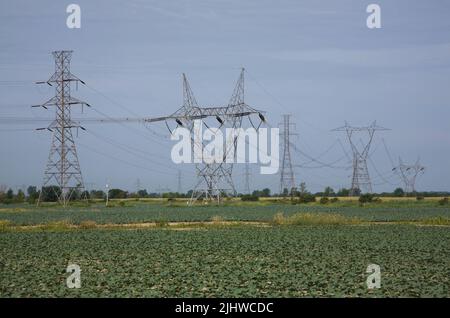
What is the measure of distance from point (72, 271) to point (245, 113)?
192 feet

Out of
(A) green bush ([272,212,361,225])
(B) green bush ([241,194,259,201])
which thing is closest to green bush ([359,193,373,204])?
(B) green bush ([241,194,259,201])

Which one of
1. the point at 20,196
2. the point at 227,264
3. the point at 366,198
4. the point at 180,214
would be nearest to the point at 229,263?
the point at 227,264

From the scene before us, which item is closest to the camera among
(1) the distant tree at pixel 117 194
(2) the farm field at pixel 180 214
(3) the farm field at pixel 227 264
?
(3) the farm field at pixel 227 264

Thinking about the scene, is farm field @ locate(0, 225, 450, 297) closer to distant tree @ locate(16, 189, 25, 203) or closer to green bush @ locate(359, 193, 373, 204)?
green bush @ locate(359, 193, 373, 204)

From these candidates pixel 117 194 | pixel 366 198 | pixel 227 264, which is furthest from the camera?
pixel 117 194

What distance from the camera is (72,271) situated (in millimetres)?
23719

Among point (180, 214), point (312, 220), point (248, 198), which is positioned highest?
point (248, 198)

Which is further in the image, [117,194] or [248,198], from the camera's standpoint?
[117,194]

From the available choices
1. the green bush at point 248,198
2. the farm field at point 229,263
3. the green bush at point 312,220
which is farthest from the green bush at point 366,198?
the farm field at point 229,263

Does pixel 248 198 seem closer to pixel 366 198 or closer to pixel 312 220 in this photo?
pixel 366 198

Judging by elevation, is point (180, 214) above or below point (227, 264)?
above

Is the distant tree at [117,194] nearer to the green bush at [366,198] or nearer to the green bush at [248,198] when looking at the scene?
the green bush at [248,198]

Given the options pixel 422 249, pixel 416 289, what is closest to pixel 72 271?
pixel 416 289
